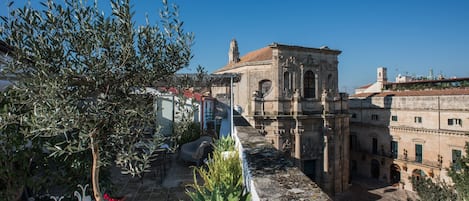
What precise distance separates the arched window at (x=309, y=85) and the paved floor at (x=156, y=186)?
43.1 ft

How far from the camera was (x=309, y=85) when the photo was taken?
18.3 m

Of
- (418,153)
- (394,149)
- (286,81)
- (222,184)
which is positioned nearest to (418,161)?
(418,153)

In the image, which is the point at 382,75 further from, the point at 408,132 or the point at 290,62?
the point at 290,62

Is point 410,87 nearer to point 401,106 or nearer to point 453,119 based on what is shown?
point 401,106

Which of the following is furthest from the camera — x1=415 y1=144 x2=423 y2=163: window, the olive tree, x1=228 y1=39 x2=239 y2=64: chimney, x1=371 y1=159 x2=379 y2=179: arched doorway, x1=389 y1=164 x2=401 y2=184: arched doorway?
x1=228 y1=39 x2=239 y2=64: chimney

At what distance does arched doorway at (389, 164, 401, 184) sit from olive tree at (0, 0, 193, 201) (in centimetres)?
2675

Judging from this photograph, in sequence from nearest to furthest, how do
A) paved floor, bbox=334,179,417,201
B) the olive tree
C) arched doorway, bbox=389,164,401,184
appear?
the olive tree
paved floor, bbox=334,179,417,201
arched doorway, bbox=389,164,401,184

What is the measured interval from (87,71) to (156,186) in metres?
4.13

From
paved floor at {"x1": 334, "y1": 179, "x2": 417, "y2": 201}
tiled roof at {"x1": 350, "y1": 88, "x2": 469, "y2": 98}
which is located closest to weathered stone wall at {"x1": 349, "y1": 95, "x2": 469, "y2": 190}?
tiled roof at {"x1": 350, "y1": 88, "x2": 469, "y2": 98}

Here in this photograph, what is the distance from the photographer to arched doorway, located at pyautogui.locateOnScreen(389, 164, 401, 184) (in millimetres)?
23109

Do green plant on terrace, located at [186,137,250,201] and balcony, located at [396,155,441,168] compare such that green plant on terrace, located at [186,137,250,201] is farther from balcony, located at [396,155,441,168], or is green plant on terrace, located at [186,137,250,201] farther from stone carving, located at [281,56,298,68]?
balcony, located at [396,155,441,168]

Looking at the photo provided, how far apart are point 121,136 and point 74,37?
1.17 meters

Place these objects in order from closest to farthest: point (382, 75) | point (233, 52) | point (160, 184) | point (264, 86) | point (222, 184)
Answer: point (222, 184) < point (160, 184) < point (264, 86) < point (233, 52) < point (382, 75)

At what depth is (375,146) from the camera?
995 inches
